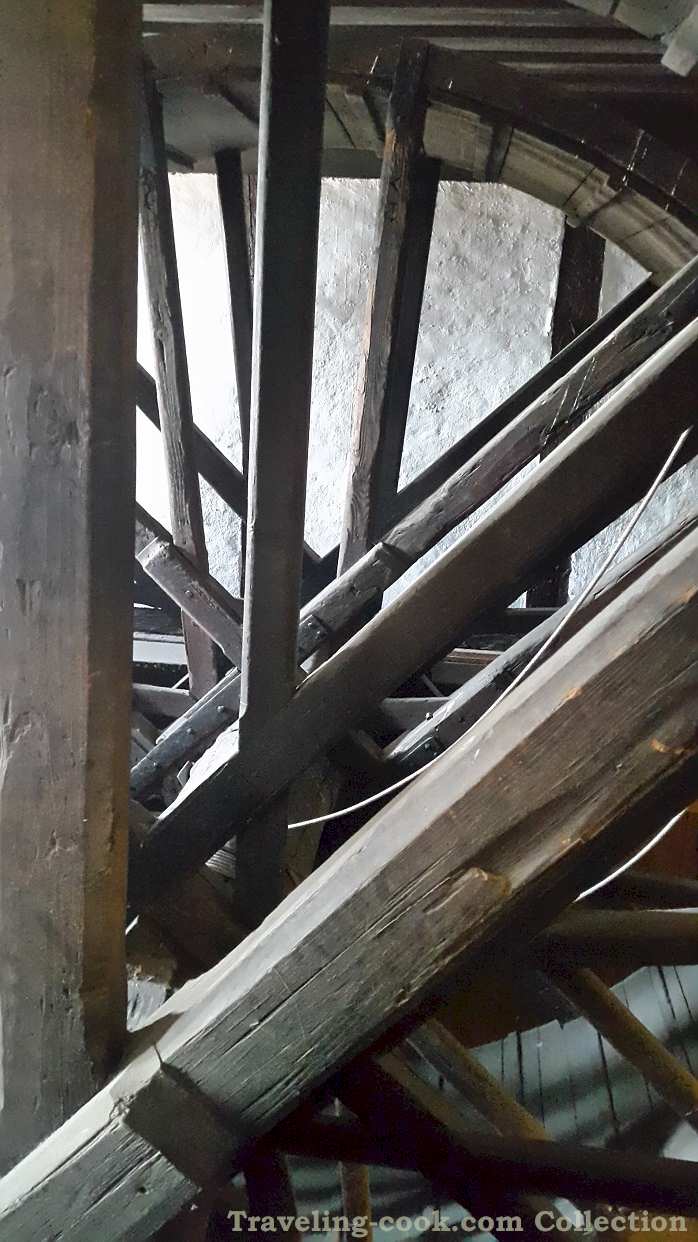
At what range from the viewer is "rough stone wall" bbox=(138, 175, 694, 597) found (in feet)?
14.8

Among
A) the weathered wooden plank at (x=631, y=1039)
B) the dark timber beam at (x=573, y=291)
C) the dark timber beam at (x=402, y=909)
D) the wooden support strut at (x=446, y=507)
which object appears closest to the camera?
the dark timber beam at (x=402, y=909)

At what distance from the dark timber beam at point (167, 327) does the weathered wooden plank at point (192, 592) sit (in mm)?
58

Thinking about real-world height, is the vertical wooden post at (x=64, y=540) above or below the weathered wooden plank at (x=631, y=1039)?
above

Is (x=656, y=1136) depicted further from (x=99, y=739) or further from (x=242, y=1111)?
(x=99, y=739)

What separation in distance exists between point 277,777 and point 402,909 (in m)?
0.83

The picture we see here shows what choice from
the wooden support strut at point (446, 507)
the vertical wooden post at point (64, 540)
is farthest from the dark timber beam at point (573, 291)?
the vertical wooden post at point (64, 540)

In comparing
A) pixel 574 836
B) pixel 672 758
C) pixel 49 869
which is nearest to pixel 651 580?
pixel 672 758

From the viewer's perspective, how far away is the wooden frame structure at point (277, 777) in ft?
2.90

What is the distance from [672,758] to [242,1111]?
30.2 inches

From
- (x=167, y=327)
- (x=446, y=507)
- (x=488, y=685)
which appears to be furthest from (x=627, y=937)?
(x=167, y=327)

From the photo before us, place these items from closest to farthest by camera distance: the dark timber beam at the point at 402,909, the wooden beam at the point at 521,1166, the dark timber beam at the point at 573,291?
1. the dark timber beam at the point at 402,909
2. the wooden beam at the point at 521,1166
3. the dark timber beam at the point at 573,291

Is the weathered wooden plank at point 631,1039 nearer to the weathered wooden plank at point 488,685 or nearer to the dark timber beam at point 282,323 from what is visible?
the weathered wooden plank at point 488,685

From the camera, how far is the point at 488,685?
214cm

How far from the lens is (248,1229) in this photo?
146 centimetres
